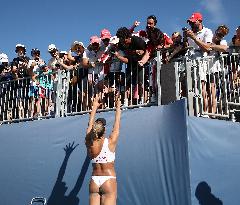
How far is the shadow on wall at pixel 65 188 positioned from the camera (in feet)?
24.6

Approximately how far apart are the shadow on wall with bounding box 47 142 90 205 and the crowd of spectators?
1150 millimetres

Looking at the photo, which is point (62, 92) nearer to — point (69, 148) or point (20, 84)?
point (69, 148)

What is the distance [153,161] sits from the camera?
6.62 meters

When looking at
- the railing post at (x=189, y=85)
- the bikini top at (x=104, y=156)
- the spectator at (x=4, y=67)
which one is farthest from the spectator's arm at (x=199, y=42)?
A: the spectator at (x=4, y=67)

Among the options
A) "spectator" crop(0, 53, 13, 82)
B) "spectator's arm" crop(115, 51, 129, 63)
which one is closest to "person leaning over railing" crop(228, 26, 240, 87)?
"spectator's arm" crop(115, 51, 129, 63)

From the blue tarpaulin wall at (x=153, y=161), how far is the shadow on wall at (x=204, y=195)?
2 cm

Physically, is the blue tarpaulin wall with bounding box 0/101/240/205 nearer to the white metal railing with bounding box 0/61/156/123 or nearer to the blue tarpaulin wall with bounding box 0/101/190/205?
the blue tarpaulin wall with bounding box 0/101/190/205

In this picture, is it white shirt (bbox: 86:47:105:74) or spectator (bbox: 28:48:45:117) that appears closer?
white shirt (bbox: 86:47:105:74)

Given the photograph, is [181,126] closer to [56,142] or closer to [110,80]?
[110,80]

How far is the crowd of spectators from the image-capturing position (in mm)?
7395

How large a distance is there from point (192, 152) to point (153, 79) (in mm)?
1866

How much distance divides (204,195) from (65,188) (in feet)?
9.90

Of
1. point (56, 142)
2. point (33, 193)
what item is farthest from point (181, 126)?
point (33, 193)

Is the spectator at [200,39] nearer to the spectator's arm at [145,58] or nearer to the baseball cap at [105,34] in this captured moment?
the spectator's arm at [145,58]
